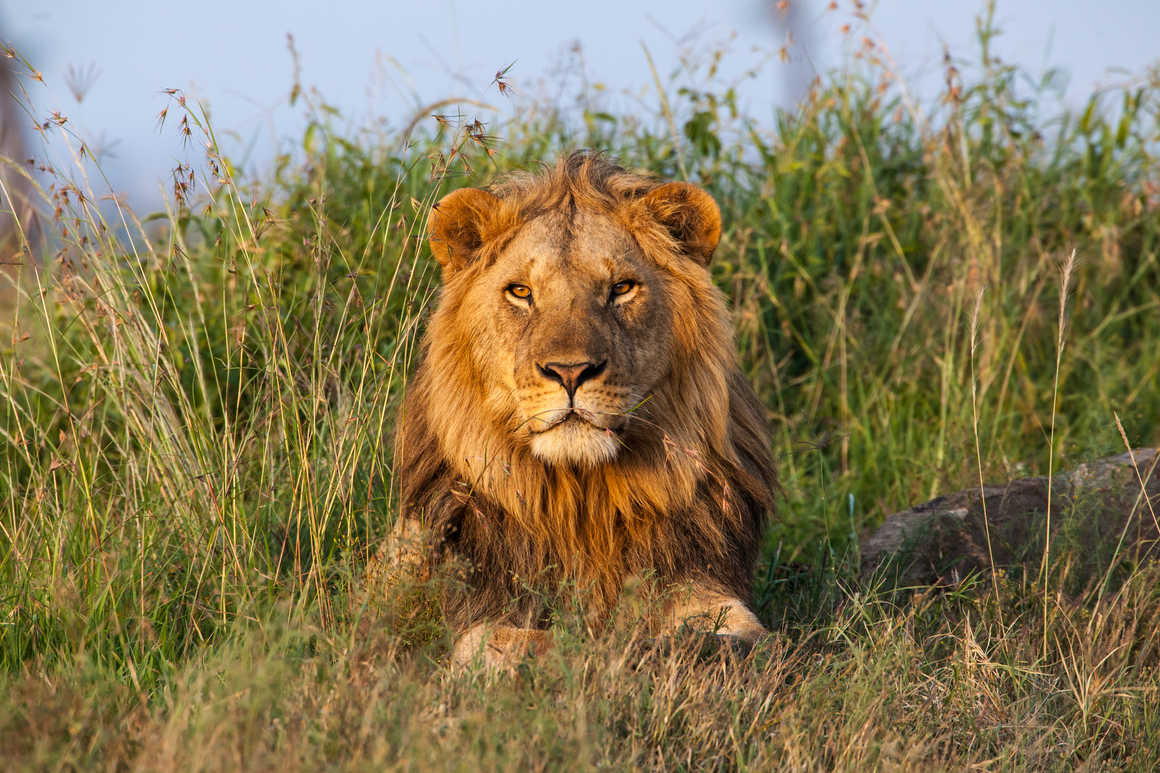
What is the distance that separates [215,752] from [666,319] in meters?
1.75

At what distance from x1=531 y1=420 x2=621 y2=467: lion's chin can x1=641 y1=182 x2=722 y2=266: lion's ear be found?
73cm

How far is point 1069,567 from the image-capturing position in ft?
12.8

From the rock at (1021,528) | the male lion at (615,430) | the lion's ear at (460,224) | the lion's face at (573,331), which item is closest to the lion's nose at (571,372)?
the lion's face at (573,331)

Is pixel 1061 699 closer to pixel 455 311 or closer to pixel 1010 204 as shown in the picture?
pixel 455 311

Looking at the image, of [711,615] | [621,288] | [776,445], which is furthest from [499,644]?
[776,445]

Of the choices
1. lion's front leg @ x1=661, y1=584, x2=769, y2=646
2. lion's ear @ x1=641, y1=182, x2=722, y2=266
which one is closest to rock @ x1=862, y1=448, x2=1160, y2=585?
lion's front leg @ x1=661, y1=584, x2=769, y2=646

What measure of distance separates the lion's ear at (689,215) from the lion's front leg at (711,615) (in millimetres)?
959

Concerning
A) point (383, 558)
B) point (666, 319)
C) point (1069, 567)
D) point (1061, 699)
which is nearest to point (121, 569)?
point (383, 558)

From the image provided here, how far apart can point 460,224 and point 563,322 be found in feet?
1.72

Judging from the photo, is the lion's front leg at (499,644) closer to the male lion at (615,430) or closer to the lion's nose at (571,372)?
the male lion at (615,430)

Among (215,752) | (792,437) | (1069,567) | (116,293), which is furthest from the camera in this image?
(792,437)

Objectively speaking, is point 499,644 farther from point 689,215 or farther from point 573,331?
point 689,215

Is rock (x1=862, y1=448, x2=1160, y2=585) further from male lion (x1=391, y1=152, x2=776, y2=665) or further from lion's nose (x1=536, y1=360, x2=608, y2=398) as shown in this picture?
lion's nose (x1=536, y1=360, x2=608, y2=398)

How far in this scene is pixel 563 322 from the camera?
3.11 m
